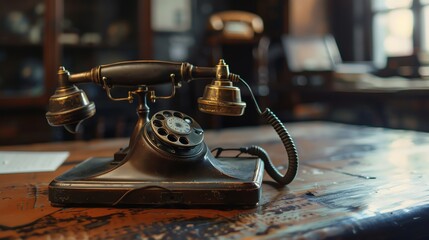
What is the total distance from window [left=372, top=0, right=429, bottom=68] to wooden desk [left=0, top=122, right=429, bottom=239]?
2.56 meters

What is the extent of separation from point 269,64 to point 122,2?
1292mm

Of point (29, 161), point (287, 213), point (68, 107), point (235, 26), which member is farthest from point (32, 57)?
point (287, 213)

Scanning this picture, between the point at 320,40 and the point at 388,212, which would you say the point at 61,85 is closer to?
the point at 388,212

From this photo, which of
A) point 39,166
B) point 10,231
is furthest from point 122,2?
point 10,231

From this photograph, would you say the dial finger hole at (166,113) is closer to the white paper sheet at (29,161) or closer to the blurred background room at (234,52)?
the white paper sheet at (29,161)

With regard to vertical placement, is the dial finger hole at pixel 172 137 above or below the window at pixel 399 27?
below

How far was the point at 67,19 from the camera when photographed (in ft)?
10.1

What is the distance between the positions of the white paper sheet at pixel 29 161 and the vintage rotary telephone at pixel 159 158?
28 centimetres

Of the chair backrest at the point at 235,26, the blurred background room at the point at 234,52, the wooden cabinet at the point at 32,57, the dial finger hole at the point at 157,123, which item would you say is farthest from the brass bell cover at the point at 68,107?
the chair backrest at the point at 235,26

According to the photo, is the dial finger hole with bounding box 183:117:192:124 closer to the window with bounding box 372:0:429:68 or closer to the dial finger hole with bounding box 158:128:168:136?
the dial finger hole with bounding box 158:128:168:136

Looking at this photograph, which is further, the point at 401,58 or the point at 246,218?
the point at 401,58

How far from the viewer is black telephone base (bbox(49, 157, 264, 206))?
24.2 inches

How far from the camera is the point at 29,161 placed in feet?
3.45

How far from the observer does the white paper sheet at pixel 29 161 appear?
0.96 m
